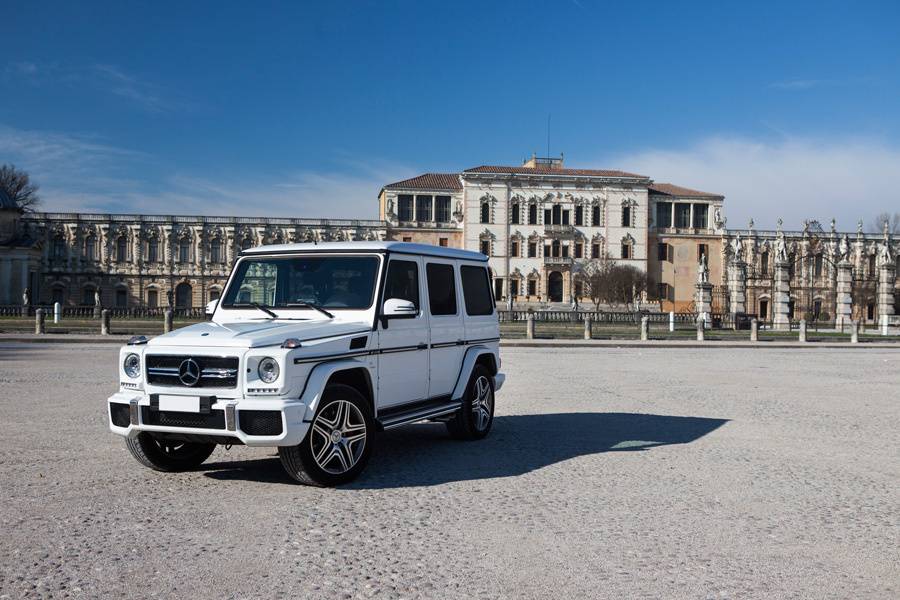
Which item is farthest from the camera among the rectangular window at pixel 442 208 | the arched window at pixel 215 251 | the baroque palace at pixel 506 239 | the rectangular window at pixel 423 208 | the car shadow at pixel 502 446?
the rectangular window at pixel 442 208

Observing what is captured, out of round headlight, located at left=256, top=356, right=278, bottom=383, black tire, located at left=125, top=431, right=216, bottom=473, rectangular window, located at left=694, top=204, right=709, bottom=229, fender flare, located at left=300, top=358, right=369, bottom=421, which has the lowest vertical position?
black tire, located at left=125, top=431, right=216, bottom=473

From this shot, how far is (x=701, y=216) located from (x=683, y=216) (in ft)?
6.82

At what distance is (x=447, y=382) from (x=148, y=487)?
10.7 ft

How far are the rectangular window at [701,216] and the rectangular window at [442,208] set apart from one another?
29811 millimetres

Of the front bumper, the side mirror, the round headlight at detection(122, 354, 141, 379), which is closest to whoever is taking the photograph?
the front bumper

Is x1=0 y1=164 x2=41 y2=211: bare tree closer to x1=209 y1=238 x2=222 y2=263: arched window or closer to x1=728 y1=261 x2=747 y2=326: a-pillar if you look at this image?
x1=209 y1=238 x2=222 y2=263: arched window

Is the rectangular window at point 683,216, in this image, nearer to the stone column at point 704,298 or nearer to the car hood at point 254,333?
the stone column at point 704,298

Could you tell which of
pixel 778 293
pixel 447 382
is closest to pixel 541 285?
pixel 778 293

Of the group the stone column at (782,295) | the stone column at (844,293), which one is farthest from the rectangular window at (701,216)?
the stone column at (782,295)

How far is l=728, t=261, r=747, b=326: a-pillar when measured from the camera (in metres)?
53.0

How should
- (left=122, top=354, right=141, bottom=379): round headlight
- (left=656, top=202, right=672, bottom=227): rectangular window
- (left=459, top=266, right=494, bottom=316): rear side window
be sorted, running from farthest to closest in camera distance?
(left=656, top=202, right=672, bottom=227): rectangular window
(left=459, top=266, right=494, bottom=316): rear side window
(left=122, top=354, right=141, bottom=379): round headlight

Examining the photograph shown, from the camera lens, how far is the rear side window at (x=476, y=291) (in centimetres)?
967

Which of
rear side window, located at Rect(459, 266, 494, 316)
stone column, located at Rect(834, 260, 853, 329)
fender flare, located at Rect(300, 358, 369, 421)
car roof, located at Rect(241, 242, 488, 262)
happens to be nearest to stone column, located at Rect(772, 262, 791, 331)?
stone column, located at Rect(834, 260, 853, 329)

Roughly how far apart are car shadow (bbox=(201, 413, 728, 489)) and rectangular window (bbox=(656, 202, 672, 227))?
92452mm
